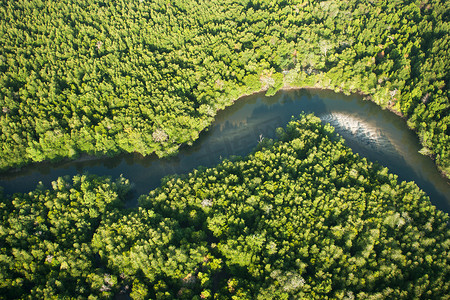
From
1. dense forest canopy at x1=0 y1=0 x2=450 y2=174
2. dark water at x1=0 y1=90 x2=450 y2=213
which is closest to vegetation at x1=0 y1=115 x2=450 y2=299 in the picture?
dark water at x1=0 y1=90 x2=450 y2=213

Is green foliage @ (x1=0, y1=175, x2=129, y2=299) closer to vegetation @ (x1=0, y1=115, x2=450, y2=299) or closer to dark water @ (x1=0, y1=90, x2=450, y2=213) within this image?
vegetation @ (x1=0, y1=115, x2=450, y2=299)

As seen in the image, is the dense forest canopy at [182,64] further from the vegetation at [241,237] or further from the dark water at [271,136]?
the vegetation at [241,237]

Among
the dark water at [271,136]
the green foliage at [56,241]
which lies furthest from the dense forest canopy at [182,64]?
the green foliage at [56,241]

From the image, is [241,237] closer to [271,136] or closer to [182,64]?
[271,136]

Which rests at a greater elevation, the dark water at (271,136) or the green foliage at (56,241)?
the dark water at (271,136)

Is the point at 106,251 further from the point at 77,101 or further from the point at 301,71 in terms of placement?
the point at 301,71

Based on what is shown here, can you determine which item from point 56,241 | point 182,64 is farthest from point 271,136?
point 56,241

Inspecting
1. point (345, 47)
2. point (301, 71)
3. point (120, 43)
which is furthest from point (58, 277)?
point (345, 47)
